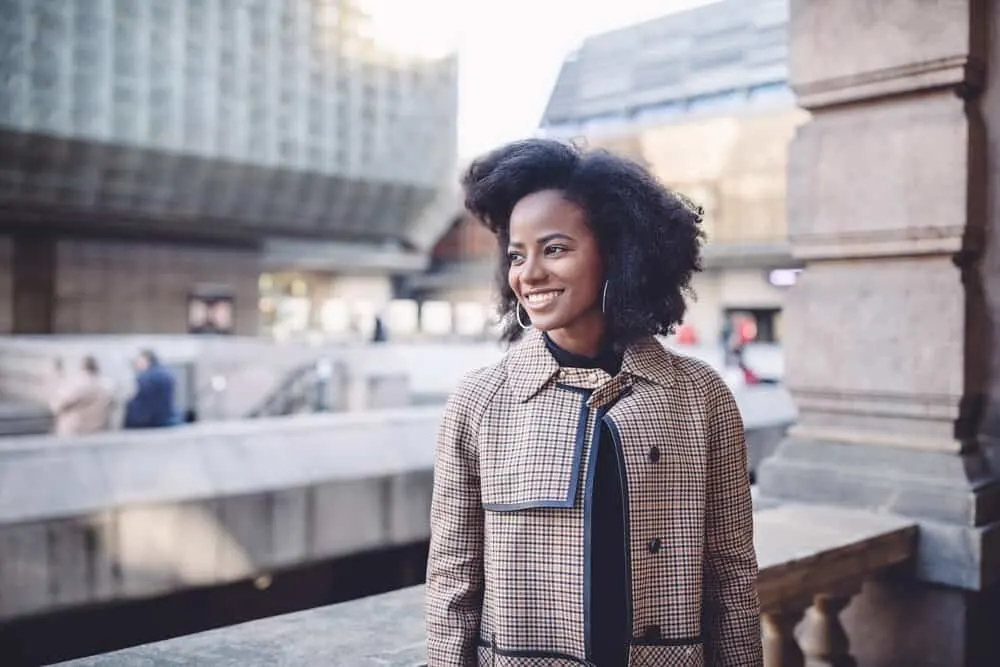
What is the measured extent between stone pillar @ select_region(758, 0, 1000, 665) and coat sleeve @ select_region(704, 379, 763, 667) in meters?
2.14

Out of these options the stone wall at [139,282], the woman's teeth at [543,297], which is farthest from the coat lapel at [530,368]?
the stone wall at [139,282]

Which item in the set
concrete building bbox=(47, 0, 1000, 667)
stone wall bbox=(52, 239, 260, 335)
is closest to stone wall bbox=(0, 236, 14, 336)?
stone wall bbox=(52, 239, 260, 335)

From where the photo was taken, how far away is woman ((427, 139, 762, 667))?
171cm

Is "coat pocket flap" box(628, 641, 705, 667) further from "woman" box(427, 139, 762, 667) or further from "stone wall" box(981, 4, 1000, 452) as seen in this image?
"stone wall" box(981, 4, 1000, 452)

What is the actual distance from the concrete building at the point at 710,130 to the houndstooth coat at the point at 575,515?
29.5m

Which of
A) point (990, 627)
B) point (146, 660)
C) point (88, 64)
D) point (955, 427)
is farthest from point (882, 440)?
point (88, 64)

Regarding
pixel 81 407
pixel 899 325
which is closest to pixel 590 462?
pixel 899 325

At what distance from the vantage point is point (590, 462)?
171 centimetres

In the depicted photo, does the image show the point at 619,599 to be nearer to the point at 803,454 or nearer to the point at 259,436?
the point at 803,454

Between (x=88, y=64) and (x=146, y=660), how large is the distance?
3059cm

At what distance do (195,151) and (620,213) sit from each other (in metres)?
31.9

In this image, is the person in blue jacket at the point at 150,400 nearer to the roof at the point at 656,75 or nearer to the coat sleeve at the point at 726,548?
the coat sleeve at the point at 726,548

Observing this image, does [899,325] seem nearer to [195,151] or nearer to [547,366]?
[547,366]

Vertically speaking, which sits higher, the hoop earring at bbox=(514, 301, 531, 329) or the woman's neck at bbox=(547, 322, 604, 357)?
the hoop earring at bbox=(514, 301, 531, 329)
